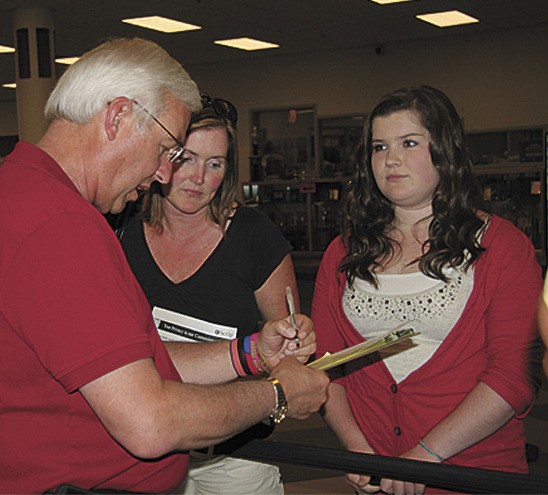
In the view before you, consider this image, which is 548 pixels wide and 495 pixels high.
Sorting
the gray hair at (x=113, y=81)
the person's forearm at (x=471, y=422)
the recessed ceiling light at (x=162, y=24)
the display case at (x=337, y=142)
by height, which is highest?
the recessed ceiling light at (x=162, y=24)

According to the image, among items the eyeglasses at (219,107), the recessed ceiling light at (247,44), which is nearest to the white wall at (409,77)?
the recessed ceiling light at (247,44)

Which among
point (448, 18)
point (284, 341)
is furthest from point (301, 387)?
point (448, 18)

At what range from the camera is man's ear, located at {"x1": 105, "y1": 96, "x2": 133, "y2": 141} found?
1.60 m

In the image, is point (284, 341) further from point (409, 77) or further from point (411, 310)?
point (409, 77)

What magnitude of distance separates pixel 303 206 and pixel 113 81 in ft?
49.5

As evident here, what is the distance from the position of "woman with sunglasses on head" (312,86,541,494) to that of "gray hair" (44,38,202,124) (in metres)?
0.90

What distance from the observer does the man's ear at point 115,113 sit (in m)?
1.60

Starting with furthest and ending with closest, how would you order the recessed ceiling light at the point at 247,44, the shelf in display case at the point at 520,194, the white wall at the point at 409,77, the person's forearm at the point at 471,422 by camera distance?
the recessed ceiling light at the point at 247,44, the shelf in display case at the point at 520,194, the white wall at the point at 409,77, the person's forearm at the point at 471,422

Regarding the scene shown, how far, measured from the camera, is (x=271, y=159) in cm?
1703

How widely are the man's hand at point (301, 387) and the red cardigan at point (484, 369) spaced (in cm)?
41

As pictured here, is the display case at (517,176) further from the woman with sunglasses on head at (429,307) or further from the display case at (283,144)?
the woman with sunglasses on head at (429,307)

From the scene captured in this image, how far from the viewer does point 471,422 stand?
6.78ft

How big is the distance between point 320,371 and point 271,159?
1528cm

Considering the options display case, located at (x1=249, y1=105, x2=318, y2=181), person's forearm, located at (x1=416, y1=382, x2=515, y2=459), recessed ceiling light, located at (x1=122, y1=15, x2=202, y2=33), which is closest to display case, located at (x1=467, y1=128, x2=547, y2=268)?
display case, located at (x1=249, y1=105, x2=318, y2=181)
